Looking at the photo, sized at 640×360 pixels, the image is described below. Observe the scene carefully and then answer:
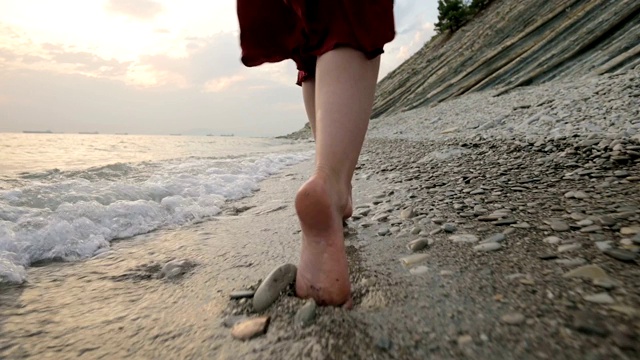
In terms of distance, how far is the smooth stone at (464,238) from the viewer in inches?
53.4

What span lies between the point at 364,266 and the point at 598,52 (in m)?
10.1

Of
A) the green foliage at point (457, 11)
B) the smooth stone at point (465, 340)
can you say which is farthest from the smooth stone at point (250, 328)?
the green foliage at point (457, 11)

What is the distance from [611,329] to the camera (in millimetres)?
702

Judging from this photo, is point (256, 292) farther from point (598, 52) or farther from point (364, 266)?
point (598, 52)

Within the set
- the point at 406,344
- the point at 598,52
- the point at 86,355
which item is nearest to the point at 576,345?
the point at 406,344

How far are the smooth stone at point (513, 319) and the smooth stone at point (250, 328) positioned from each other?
58 centimetres

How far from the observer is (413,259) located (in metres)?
1.25

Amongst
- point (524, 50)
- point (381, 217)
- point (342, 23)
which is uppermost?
point (524, 50)

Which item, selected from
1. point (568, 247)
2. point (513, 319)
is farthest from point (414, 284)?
point (568, 247)

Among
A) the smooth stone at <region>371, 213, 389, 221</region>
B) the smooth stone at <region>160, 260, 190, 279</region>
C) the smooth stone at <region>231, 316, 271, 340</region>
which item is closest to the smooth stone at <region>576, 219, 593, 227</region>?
the smooth stone at <region>371, 213, 389, 221</region>

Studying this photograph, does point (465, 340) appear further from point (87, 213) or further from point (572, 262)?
point (87, 213)

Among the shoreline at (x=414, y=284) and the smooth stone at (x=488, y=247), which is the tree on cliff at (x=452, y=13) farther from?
the smooth stone at (x=488, y=247)

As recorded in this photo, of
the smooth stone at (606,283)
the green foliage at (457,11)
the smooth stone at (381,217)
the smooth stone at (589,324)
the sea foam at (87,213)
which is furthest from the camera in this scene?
the green foliage at (457,11)

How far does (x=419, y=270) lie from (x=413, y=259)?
101 mm
